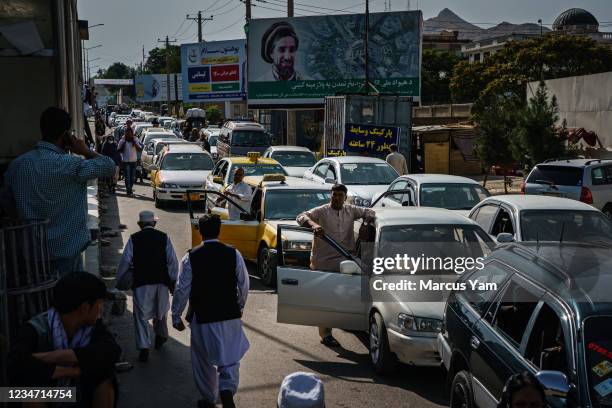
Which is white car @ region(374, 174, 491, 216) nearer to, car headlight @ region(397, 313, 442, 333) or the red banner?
car headlight @ region(397, 313, 442, 333)

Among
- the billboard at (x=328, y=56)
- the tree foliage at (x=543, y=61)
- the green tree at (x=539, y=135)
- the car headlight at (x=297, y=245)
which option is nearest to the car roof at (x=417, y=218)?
the car headlight at (x=297, y=245)

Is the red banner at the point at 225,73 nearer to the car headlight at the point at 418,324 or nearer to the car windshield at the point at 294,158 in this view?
the car windshield at the point at 294,158

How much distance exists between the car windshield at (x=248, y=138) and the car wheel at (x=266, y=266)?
19.5m

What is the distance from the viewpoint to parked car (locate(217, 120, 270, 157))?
32.6 m

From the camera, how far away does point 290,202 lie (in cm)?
1421

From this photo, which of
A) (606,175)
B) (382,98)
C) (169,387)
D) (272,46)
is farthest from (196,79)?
(169,387)

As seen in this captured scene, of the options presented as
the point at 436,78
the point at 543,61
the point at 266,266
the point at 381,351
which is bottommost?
the point at 266,266

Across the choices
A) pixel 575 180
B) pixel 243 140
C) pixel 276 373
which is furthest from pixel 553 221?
pixel 243 140

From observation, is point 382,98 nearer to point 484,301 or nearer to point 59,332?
point 484,301

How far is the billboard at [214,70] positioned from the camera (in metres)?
64.1

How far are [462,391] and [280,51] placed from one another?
39.3 m

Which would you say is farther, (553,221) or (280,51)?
(280,51)

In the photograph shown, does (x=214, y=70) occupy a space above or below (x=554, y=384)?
above

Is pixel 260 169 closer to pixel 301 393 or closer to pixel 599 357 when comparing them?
pixel 599 357
